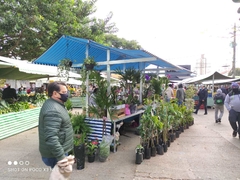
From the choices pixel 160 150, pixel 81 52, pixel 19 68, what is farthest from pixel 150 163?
pixel 19 68

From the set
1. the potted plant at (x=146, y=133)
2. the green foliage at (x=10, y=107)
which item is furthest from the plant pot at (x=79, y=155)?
the green foliage at (x=10, y=107)

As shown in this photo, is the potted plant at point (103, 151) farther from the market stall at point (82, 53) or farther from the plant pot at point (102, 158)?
the market stall at point (82, 53)

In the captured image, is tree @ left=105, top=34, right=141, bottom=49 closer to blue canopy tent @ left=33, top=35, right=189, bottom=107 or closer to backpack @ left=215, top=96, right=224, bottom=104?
backpack @ left=215, top=96, right=224, bottom=104

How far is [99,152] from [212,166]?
2215 millimetres

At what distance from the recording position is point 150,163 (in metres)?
3.68

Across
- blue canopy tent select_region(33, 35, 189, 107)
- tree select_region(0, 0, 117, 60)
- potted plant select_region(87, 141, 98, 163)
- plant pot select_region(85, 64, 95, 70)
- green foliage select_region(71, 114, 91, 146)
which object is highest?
tree select_region(0, 0, 117, 60)

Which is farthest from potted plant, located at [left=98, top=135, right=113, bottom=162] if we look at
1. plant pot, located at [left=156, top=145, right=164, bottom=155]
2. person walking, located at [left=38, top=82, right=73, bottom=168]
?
person walking, located at [left=38, top=82, right=73, bottom=168]

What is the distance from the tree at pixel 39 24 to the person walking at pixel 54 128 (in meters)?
6.90

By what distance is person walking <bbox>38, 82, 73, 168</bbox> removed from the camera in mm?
1809

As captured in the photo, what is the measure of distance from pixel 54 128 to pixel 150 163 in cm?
249

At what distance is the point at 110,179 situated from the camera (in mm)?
3086

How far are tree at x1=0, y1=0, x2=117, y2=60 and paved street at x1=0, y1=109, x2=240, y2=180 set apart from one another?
4.97 meters

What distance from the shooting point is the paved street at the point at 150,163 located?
3202 mm

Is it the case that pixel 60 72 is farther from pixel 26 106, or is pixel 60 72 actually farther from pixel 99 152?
pixel 26 106
